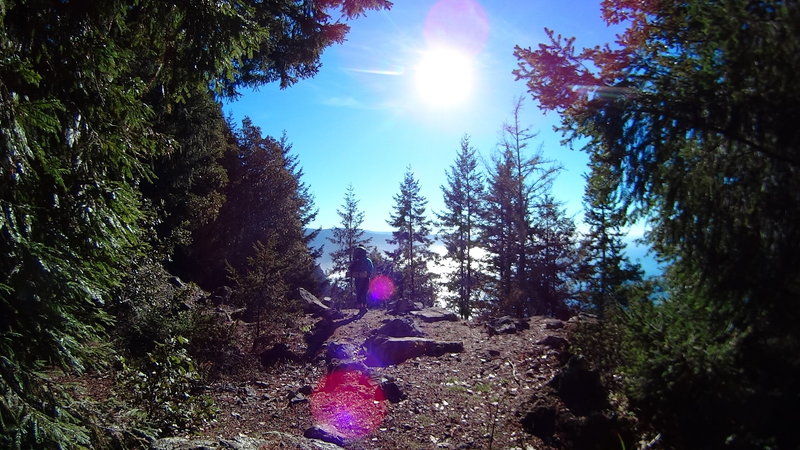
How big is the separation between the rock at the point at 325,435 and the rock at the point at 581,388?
10.7 feet

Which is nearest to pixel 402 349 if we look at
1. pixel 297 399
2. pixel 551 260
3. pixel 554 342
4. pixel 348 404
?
pixel 348 404

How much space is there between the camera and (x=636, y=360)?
10.5ft

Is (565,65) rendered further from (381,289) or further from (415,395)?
(381,289)

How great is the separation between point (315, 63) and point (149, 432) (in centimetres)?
928

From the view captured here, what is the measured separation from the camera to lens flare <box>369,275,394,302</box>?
123ft

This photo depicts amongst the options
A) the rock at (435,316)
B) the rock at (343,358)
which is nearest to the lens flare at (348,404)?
the rock at (343,358)

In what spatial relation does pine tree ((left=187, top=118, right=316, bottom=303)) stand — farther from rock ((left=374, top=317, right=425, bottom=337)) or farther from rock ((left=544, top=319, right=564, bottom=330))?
rock ((left=544, top=319, right=564, bottom=330))

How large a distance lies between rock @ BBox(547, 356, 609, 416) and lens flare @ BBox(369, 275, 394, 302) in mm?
31578

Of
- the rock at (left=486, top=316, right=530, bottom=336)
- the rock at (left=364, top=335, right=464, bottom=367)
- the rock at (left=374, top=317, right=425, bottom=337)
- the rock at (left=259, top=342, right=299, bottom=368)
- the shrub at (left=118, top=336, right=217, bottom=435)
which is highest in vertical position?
the rock at (left=486, top=316, right=530, bottom=336)

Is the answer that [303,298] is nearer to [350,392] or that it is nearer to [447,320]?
[447,320]

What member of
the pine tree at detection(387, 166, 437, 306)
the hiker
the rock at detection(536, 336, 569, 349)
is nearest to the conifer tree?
the rock at detection(536, 336, 569, 349)

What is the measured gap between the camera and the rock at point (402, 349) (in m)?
9.21

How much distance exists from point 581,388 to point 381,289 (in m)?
33.7

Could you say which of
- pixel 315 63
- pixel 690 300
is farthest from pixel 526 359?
pixel 315 63
